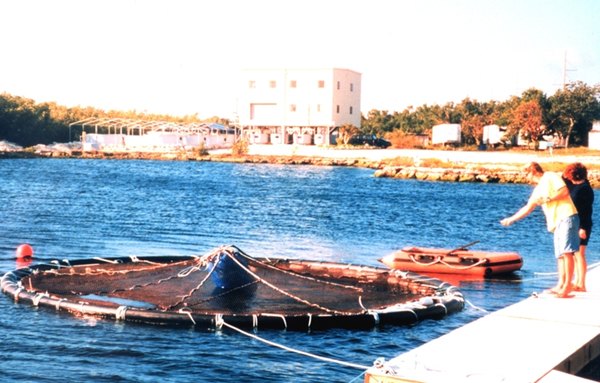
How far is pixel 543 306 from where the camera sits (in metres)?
12.3

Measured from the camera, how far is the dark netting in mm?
16406

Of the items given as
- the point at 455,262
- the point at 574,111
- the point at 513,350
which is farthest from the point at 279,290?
the point at 574,111

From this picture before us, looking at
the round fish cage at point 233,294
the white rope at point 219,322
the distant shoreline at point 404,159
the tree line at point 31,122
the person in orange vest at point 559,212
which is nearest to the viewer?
the person in orange vest at point 559,212

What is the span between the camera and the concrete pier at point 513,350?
823 centimetres

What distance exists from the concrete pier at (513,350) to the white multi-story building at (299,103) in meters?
97.9

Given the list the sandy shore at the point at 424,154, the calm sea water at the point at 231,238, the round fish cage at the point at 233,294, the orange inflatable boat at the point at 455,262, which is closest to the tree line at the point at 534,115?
the sandy shore at the point at 424,154

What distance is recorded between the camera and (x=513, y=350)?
30.8 feet

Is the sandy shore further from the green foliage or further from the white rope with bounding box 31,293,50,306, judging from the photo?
the white rope with bounding box 31,293,50,306

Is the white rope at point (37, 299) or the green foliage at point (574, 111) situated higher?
the green foliage at point (574, 111)

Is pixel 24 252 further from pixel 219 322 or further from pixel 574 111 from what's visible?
pixel 574 111

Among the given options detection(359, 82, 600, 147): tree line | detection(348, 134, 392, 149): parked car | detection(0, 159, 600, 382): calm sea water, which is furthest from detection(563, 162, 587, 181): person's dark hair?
detection(348, 134, 392, 149): parked car

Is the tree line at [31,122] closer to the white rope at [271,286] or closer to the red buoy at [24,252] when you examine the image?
the red buoy at [24,252]

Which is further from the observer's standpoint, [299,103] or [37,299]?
[299,103]

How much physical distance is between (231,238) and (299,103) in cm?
8007
